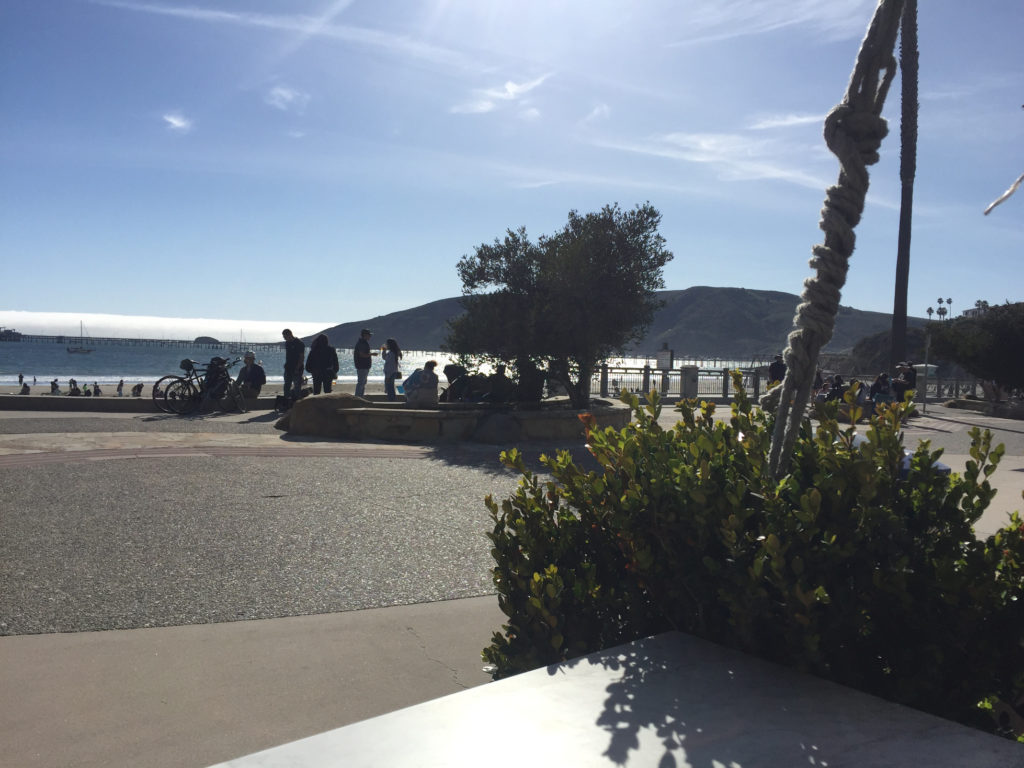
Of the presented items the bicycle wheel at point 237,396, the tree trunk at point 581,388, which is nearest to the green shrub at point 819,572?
the tree trunk at point 581,388

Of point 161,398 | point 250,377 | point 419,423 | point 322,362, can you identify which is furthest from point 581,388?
point 161,398

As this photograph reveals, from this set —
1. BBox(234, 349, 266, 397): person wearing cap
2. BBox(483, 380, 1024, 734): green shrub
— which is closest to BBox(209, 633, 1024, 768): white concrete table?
BBox(483, 380, 1024, 734): green shrub

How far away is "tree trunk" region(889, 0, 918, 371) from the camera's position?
2258 cm

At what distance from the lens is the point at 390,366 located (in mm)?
15844

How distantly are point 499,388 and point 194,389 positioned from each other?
5752 millimetres

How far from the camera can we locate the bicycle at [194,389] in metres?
14.4

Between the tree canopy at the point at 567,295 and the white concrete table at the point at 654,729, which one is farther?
the tree canopy at the point at 567,295

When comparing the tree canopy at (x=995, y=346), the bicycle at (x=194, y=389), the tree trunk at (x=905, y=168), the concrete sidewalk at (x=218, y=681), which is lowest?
the concrete sidewalk at (x=218, y=681)

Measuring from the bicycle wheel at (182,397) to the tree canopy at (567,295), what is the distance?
4.92 metres

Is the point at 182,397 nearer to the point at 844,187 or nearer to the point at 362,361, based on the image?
the point at 362,361

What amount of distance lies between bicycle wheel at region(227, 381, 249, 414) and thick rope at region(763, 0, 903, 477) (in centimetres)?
1419

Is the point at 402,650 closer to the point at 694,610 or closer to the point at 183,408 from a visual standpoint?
the point at 694,610

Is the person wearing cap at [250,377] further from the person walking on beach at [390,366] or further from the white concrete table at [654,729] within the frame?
the white concrete table at [654,729]

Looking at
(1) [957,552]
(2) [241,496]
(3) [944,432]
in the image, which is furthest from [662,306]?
(1) [957,552]
